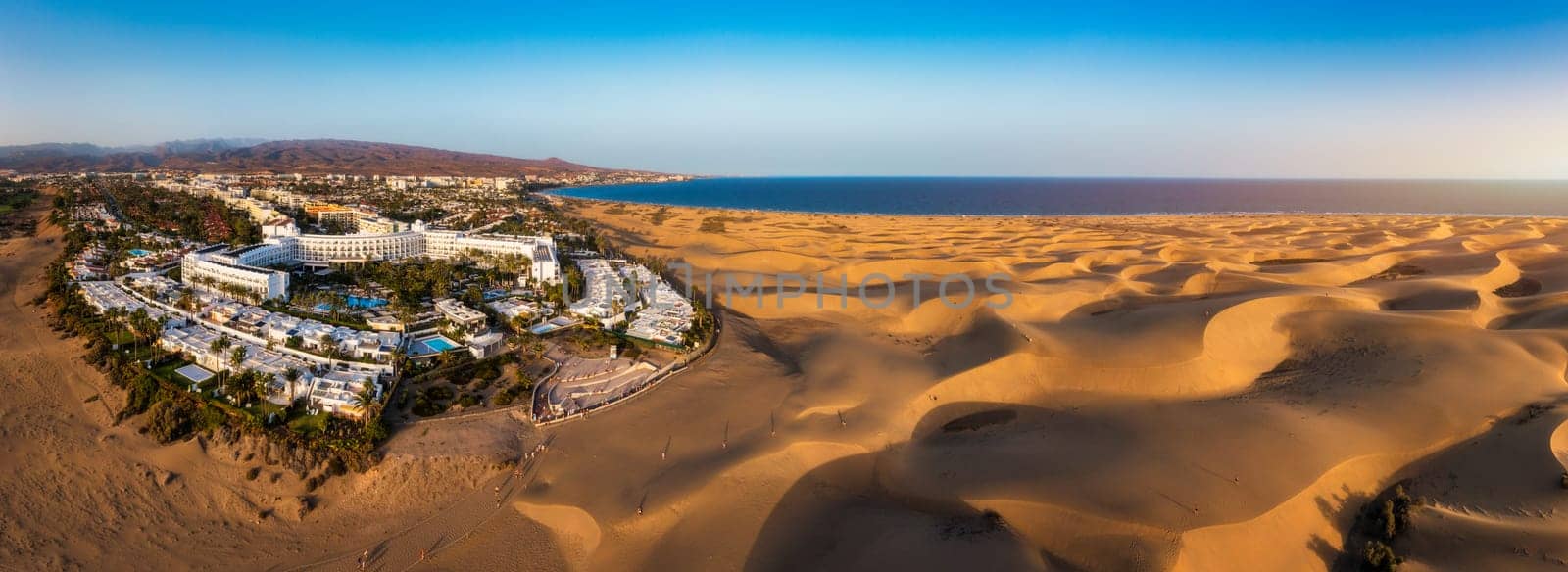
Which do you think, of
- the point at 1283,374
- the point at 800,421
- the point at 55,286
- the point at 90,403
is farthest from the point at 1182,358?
the point at 55,286

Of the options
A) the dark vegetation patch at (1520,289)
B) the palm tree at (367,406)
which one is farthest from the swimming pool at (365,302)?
the dark vegetation patch at (1520,289)

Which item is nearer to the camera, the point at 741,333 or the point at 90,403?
the point at 90,403

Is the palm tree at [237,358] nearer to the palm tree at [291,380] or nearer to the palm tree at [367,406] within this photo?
the palm tree at [291,380]

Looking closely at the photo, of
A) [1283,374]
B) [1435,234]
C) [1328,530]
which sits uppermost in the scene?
[1435,234]

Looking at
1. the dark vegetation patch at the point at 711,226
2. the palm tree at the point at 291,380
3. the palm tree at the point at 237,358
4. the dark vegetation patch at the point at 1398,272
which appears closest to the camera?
the palm tree at the point at 291,380

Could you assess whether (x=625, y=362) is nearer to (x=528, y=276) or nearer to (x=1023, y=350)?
(x=1023, y=350)

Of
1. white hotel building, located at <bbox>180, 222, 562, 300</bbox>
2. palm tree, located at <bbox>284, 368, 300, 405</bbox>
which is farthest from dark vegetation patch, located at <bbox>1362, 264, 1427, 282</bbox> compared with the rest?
palm tree, located at <bbox>284, 368, 300, 405</bbox>
